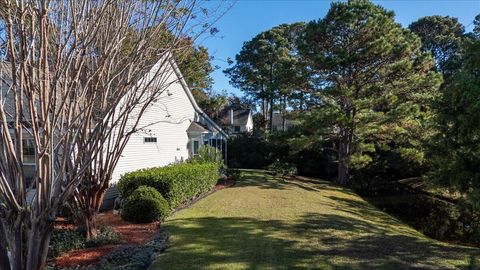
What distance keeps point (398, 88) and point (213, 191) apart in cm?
1100

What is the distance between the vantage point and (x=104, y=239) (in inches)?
293

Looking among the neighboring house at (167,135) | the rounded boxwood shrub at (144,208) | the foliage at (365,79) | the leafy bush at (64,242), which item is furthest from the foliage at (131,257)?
the foliage at (365,79)

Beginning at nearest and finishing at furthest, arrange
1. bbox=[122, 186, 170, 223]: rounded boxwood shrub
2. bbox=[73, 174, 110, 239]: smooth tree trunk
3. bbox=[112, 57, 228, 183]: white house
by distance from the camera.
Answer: bbox=[73, 174, 110, 239]: smooth tree trunk < bbox=[122, 186, 170, 223]: rounded boxwood shrub < bbox=[112, 57, 228, 183]: white house

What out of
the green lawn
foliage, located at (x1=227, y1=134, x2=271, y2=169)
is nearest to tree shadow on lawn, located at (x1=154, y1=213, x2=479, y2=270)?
the green lawn

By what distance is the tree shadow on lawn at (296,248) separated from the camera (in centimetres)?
617

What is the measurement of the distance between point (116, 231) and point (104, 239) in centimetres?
107

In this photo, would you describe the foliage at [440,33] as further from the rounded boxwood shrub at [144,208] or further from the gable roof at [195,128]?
the rounded boxwood shrub at [144,208]

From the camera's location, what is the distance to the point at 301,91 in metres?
19.8

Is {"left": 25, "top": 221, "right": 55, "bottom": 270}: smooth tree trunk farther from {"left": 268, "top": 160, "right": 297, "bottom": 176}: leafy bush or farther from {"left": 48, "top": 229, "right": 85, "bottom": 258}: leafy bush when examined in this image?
{"left": 268, "top": 160, "right": 297, "bottom": 176}: leafy bush

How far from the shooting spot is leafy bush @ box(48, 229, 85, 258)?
6.68m

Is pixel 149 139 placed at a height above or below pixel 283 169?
above

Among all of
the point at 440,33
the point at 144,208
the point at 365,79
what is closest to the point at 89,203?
the point at 144,208

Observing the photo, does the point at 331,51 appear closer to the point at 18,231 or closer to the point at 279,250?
the point at 279,250

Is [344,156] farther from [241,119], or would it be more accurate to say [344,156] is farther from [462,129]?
[241,119]
